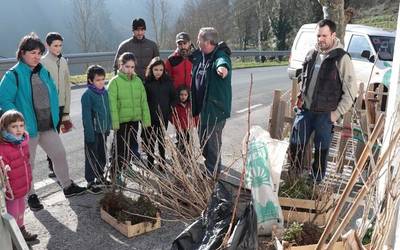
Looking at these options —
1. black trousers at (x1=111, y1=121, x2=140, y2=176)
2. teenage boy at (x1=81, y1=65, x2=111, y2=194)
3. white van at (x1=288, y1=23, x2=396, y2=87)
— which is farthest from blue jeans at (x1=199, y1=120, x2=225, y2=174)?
white van at (x1=288, y1=23, x2=396, y2=87)

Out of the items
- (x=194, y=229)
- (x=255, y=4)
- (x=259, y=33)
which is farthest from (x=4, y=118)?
(x=255, y=4)

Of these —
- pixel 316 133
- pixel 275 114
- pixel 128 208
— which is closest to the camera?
pixel 128 208

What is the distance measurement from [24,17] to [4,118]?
46.6 meters

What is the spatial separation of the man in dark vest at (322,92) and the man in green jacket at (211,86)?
836 mm

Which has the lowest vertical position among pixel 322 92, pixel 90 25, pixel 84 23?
pixel 322 92

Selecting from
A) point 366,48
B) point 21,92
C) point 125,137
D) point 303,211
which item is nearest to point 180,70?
point 125,137

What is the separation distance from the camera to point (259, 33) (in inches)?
1417

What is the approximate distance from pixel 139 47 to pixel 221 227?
386 centimetres

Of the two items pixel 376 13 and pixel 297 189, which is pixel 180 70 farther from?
pixel 376 13

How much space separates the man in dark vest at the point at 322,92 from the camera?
15.9 ft

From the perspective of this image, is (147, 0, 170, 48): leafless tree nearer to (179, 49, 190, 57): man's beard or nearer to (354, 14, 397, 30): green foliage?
(354, 14, 397, 30): green foliage

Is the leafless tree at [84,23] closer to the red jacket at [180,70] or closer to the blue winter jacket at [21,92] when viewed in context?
the red jacket at [180,70]

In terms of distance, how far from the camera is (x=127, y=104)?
539 centimetres

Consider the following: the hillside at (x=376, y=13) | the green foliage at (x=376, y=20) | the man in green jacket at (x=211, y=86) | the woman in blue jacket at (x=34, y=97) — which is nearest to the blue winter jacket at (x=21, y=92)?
the woman in blue jacket at (x=34, y=97)
